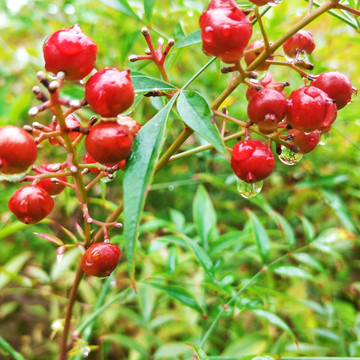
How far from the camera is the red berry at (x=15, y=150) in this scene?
521 mm

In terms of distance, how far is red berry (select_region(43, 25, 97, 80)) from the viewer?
0.56 metres

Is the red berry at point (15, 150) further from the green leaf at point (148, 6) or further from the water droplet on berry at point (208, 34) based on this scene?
the green leaf at point (148, 6)

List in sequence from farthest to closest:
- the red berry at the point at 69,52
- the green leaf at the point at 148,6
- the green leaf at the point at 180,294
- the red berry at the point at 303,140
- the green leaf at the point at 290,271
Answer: the green leaf at the point at 290,271 < the green leaf at the point at 180,294 < the green leaf at the point at 148,6 < the red berry at the point at 303,140 < the red berry at the point at 69,52

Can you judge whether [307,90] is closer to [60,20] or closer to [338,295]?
[338,295]

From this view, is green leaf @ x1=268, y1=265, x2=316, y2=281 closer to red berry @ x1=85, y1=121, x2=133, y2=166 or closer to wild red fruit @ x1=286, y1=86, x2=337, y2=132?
wild red fruit @ x1=286, y1=86, x2=337, y2=132

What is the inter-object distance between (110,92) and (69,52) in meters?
0.10

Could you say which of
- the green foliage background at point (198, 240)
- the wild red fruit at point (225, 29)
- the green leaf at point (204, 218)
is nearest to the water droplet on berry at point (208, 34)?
the wild red fruit at point (225, 29)

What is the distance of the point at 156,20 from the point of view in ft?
Answer: 6.19

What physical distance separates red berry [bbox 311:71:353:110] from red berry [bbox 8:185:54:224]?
0.49 meters

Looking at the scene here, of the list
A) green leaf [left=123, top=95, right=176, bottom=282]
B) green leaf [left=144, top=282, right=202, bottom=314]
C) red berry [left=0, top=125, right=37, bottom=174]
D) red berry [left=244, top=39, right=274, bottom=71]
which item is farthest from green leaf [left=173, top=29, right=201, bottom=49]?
green leaf [left=144, top=282, right=202, bottom=314]

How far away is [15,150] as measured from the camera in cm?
52

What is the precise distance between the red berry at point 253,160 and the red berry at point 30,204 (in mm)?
314

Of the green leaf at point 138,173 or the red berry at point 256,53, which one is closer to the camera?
the green leaf at point 138,173

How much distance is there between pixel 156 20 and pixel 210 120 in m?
1.54
